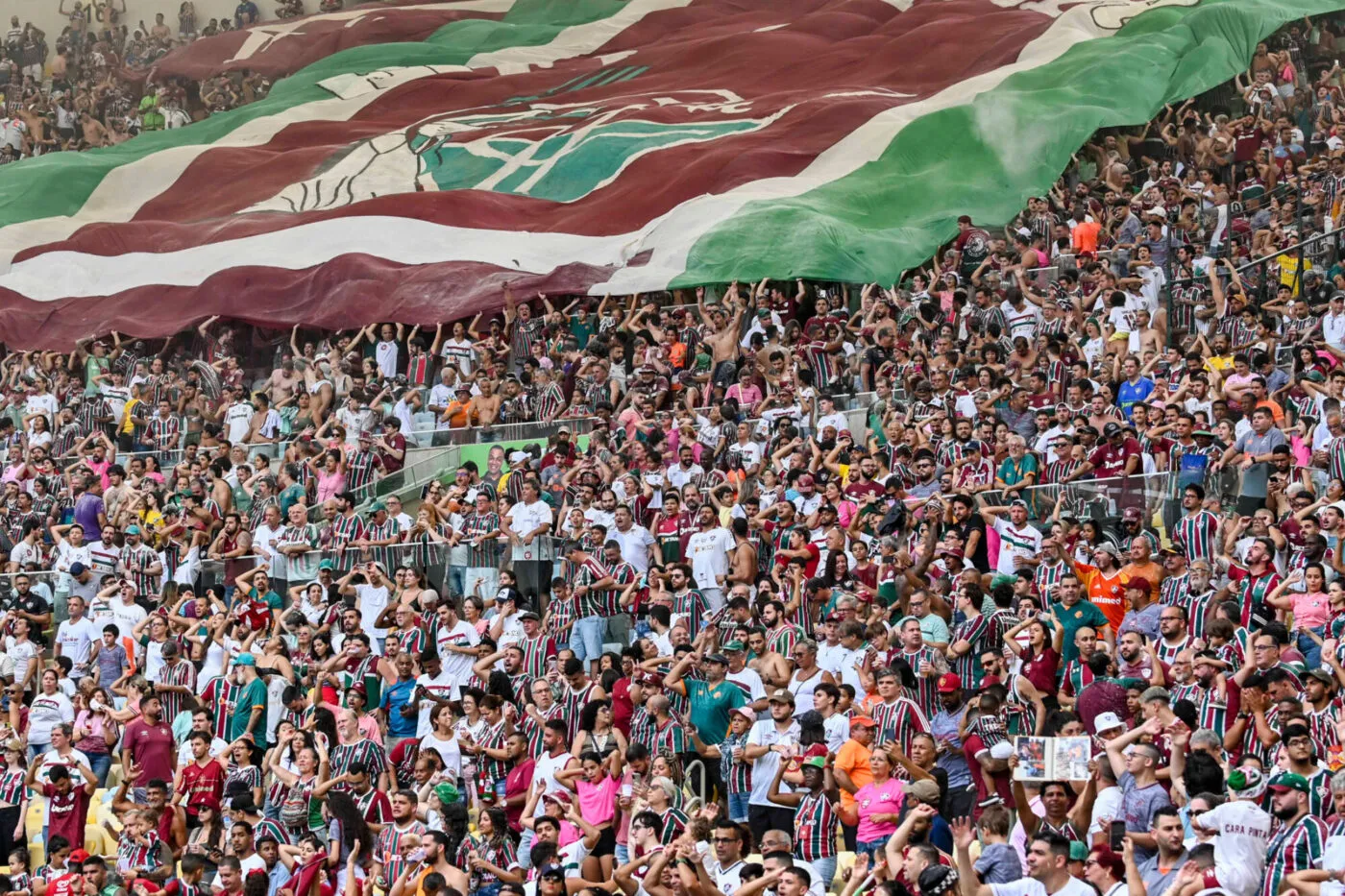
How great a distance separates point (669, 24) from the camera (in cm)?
2725

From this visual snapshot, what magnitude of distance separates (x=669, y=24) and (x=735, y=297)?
29.2 feet

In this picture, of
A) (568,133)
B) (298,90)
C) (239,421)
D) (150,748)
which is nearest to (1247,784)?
(150,748)

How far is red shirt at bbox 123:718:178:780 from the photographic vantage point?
14.5 metres

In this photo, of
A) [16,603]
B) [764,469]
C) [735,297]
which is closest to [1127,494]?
[764,469]

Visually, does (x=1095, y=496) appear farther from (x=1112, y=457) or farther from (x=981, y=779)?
(x=981, y=779)

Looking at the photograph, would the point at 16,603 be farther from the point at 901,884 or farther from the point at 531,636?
the point at 901,884

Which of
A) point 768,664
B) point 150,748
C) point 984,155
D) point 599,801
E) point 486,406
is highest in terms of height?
point 984,155

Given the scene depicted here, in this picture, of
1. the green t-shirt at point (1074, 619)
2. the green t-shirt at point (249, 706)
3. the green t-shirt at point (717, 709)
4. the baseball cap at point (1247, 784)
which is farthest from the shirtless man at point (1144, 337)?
the baseball cap at point (1247, 784)

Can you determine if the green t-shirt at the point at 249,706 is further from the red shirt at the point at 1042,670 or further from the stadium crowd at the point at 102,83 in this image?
the stadium crowd at the point at 102,83

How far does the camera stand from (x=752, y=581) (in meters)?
14.5

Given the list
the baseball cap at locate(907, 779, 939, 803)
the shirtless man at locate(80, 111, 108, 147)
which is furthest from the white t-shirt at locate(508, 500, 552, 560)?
the shirtless man at locate(80, 111, 108, 147)

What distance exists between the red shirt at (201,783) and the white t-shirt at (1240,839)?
6.97 m

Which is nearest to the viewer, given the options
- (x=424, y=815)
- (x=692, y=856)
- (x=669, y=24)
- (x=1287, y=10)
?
(x=692, y=856)

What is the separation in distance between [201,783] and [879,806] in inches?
198
